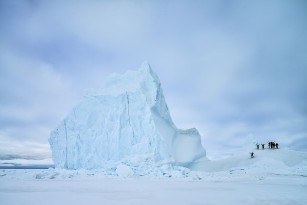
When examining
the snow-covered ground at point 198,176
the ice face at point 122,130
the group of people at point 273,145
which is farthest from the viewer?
the group of people at point 273,145

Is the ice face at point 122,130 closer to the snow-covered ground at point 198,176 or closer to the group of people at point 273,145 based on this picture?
the snow-covered ground at point 198,176

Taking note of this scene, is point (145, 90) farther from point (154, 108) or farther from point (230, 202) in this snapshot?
point (230, 202)

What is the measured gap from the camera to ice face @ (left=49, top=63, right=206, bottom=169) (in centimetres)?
2131

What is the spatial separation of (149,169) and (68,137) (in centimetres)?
887

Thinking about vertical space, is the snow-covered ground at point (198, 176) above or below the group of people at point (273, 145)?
below

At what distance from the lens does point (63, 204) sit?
6.57 meters

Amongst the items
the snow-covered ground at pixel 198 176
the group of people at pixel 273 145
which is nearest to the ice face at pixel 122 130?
the snow-covered ground at pixel 198 176

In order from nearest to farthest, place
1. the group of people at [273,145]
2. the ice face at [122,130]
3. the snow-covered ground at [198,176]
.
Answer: the snow-covered ground at [198,176] → the ice face at [122,130] → the group of people at [273,145]

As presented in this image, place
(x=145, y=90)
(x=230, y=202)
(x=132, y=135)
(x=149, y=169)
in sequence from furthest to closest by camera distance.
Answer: (x=145, y=90)
(x=132, y=135)
(x=149, y=169)
(x=230, y=202)

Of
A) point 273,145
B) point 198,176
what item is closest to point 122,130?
point 198,176

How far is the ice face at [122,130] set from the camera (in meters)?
21.3

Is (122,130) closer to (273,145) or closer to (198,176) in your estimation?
(198,176)

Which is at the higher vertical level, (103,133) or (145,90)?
(145,90)

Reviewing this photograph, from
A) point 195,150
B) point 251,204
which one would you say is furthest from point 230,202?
point 195,150
